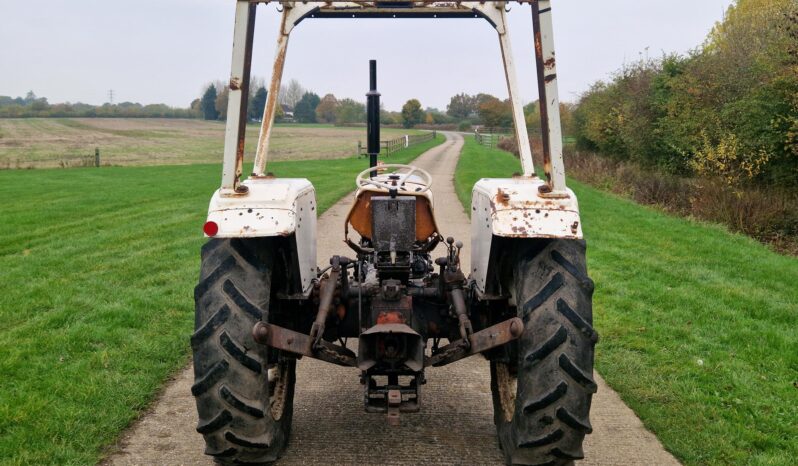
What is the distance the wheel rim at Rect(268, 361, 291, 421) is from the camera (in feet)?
12.5

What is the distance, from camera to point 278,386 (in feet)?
12.9

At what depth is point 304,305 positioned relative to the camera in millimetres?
3893

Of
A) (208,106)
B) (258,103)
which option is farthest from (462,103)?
(208,106)

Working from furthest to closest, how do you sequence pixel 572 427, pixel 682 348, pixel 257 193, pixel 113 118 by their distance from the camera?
pixel 113 118
pixel 682 348
pixel 257 193
pixel 572 427

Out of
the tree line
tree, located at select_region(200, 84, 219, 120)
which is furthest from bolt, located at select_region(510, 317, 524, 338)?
tree, located at select_region(200, 84, 219, 120)

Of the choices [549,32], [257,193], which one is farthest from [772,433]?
[257,193]

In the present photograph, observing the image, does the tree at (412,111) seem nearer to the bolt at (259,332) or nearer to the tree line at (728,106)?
the bolt at (259,332)

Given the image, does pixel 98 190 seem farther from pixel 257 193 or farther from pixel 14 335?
pixel 257 193

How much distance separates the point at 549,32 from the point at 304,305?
78.0 inches

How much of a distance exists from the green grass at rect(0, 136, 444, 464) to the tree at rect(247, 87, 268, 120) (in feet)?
6.80

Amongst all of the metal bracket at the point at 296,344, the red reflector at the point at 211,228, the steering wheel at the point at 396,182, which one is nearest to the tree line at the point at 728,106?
the steering wheel at the point at 396,182

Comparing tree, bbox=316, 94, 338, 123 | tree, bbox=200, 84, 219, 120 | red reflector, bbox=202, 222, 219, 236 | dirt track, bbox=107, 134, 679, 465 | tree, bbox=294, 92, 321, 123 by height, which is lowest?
dirt track, bbox=107, 134, 679, 465

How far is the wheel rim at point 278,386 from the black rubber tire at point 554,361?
4.39 ft

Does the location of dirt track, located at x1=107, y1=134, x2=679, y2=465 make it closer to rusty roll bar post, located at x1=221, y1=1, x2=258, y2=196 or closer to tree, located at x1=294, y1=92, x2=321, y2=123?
rusty roll bar post, located at x1=221, y1=1, x2=258, y2=196
